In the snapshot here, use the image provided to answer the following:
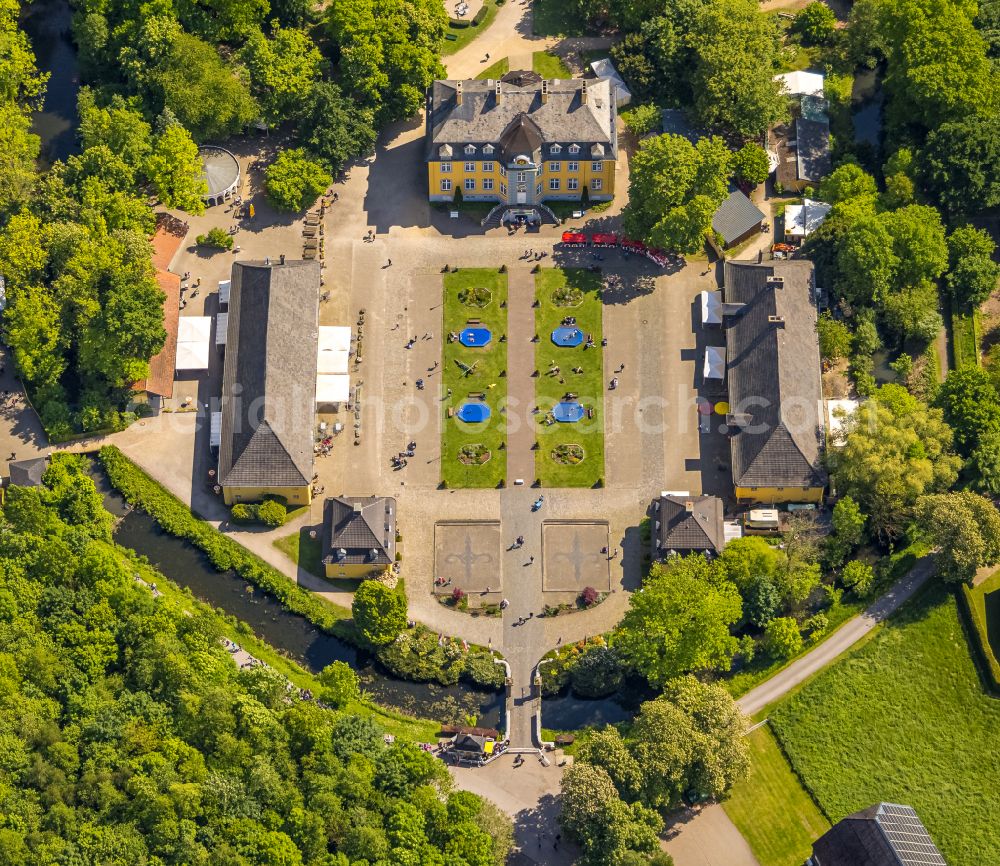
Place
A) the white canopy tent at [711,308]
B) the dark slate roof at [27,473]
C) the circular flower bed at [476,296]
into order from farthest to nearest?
the circular flower bed at [476,296] → the white canopy tent at [711,308] → the dark slate roof at [27,473]

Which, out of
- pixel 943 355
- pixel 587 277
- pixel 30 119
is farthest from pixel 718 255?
pixel 30 119

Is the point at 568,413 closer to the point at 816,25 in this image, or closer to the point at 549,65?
the point at 549,65

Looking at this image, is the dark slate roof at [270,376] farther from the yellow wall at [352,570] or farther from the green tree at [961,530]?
the green tree at [961,530]

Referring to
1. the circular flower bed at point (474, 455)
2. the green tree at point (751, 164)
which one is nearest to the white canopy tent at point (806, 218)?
the green tree at point (751, 164)

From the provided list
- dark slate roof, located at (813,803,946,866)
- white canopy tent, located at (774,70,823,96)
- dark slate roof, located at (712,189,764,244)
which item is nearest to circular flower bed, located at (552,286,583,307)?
dark slate roof, located at (712,189,764,244)

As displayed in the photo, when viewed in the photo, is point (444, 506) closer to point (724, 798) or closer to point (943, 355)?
point (724, 798)

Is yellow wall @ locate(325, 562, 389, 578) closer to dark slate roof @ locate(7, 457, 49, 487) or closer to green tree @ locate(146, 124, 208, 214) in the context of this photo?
dark slate roof @ locate(7, 457, 49, 487)

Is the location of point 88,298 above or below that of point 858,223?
below
